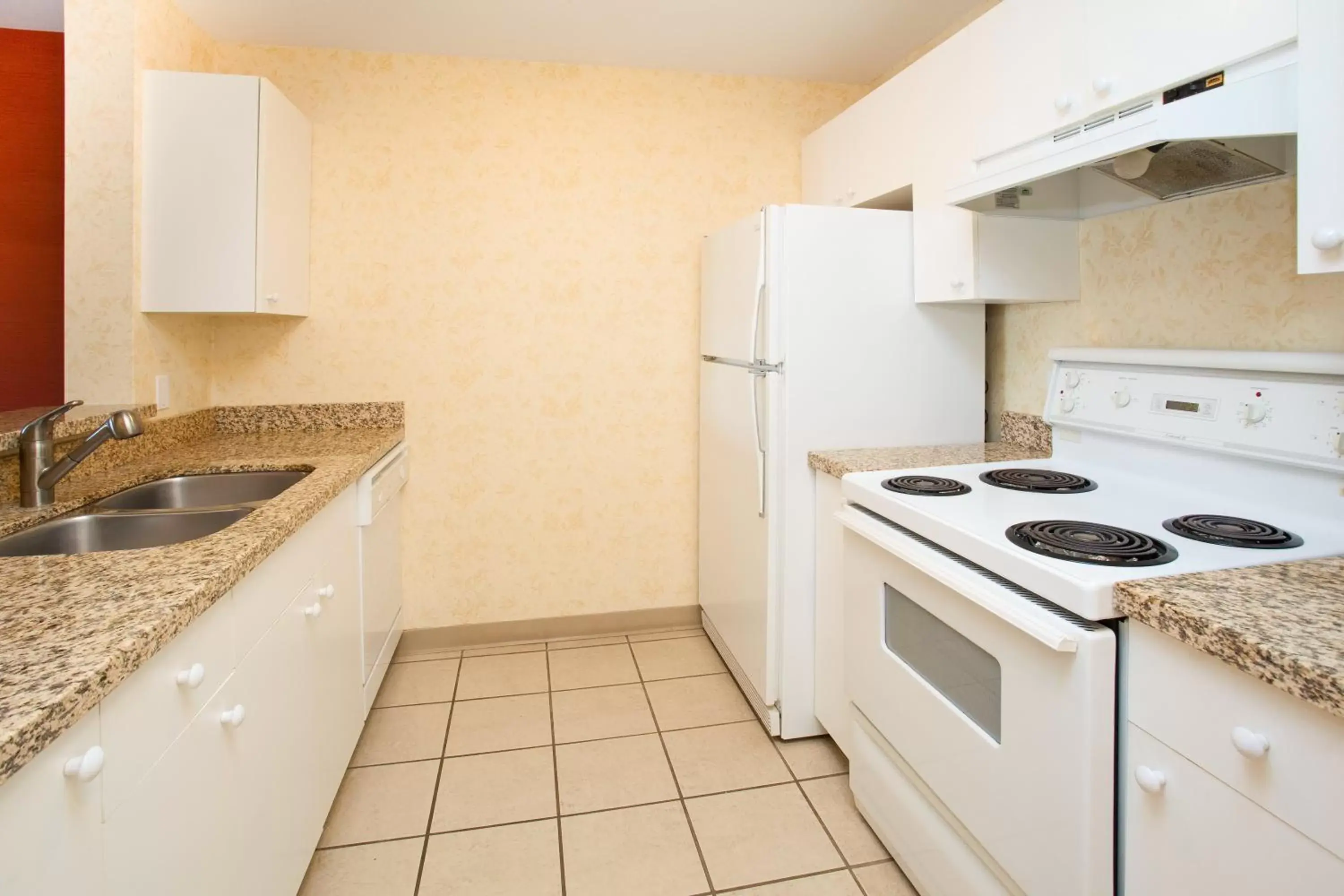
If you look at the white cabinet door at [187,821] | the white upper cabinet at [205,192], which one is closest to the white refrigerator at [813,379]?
the white cabinet door at [187,821]

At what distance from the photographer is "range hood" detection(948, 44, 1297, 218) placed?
4.00ft

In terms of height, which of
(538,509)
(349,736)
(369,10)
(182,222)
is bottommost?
(349,736)

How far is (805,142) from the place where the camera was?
310 centimetres

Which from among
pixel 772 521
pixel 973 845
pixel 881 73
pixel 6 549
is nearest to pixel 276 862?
pixel 6 549

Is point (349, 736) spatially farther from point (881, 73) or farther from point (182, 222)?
point (881, 73)

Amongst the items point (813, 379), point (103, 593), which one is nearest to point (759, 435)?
point (813, 379)

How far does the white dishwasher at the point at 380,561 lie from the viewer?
89.1 inches

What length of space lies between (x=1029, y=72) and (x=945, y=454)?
1.00 metres

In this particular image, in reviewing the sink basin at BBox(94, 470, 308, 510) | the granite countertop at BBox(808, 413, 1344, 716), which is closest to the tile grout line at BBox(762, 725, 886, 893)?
the granite countertop at BBox(808, 413, 1344, 716)

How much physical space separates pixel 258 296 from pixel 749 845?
2203 millimetres

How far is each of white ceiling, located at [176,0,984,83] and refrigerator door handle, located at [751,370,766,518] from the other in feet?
4.22

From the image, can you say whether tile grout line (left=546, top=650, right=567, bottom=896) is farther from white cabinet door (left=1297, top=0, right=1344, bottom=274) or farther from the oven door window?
white cabinet door (left=1297, top=0, right=1344, bottom=274)

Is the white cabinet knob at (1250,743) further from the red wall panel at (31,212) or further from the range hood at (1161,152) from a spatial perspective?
the red wall panel at (31,212)

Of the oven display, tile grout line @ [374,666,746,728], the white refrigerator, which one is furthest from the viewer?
tile grout line @ [374,666,746,728]
